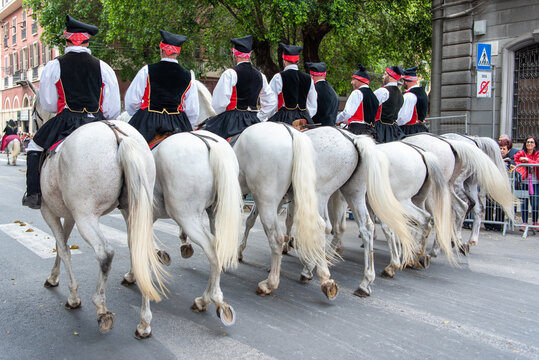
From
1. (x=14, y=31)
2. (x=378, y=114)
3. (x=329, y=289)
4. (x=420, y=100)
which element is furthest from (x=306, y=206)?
(x=14, y=31)

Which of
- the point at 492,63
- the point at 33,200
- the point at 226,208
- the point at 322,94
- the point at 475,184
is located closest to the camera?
the point at 226,208

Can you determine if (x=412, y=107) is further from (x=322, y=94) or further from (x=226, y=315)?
(x=226, y=315)

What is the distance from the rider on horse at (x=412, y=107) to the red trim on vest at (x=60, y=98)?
5.50 metres

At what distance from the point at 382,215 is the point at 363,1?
12.2 metres

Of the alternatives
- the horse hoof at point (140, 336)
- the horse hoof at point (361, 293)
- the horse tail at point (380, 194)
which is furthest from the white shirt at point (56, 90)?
the horse hoof at point (361, 293)

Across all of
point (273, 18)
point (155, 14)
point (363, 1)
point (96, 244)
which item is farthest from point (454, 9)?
point (96, 244)

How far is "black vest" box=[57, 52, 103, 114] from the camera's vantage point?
4477 mm

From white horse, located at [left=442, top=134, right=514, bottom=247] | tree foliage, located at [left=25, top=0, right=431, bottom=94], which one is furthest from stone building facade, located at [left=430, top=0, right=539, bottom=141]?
white horse, located at [left=442, top=134, right=514, bottom=247]

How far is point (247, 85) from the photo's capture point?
19.2ft

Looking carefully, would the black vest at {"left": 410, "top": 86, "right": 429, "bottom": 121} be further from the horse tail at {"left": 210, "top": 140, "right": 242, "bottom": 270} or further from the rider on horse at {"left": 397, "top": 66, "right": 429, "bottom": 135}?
the horse tail at {"left": 210, "top": 140, "right": 242, "bottom": 270}

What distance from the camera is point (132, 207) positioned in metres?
4.04

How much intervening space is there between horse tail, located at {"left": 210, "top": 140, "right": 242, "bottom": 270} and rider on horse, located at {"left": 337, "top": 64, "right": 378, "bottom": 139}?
3.35 m

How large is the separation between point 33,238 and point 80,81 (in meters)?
4.44

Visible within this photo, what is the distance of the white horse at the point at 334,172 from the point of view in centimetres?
512
